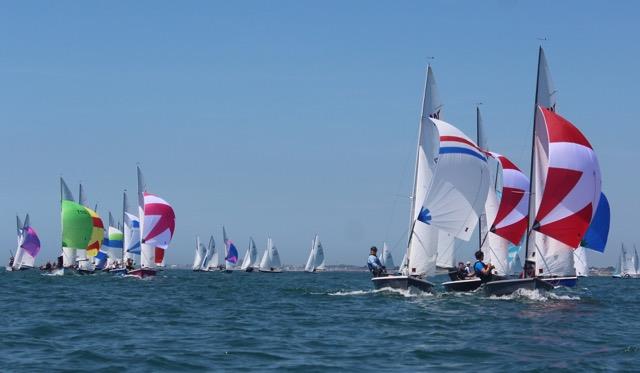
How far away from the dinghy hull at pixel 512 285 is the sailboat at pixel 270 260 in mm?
107687

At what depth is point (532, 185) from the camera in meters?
37.3

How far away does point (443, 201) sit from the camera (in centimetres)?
3766

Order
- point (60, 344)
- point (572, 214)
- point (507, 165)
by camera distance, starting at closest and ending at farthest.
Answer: point (60, 344)
point (572, 214)
point (507, 165)

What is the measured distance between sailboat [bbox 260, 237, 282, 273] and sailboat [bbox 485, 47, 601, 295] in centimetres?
10690

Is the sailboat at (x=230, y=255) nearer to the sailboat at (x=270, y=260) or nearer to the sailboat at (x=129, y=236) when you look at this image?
the sailboat at (x=270, y=260)

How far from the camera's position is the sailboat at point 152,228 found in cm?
6469

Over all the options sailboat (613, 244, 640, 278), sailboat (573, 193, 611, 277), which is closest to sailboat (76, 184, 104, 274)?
sailboat (573, 193, 611, 277)

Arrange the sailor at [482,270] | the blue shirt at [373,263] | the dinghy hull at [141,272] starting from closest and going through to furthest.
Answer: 1. the sailor at [482,270]
2. the blue shirt at [373,263]
3. the dinghy hull at [141,272]

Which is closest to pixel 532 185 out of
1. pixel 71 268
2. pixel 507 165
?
pixel 507 165

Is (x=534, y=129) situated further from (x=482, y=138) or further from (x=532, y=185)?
(x=482, y=138)

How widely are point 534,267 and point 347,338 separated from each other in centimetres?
1714

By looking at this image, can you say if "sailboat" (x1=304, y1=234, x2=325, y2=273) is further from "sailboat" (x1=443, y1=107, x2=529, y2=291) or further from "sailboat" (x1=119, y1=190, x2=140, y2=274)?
"sailboat" (x1=443, y1=107, x2=529, y2=291)

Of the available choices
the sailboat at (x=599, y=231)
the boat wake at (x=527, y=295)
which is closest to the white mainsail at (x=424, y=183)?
the boat wake at (x=527, y=295)

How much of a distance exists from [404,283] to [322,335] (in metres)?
15.6
